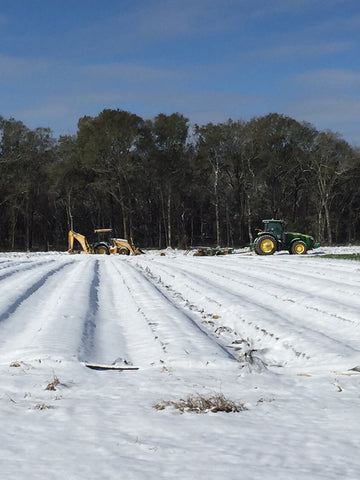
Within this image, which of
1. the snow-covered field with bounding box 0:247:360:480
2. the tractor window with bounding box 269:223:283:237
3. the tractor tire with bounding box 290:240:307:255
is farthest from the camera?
the tractor window with bounding box 269:223:283:237

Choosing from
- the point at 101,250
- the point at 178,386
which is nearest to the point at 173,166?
the point at 101,250

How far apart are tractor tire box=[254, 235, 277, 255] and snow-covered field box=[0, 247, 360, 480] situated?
15.5m

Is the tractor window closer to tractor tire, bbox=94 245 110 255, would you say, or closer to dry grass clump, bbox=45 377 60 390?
tractor tire, bbox=94 245 110 255

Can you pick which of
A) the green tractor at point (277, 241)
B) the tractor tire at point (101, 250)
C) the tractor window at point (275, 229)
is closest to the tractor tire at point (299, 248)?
the green tractor at point (277, 241)

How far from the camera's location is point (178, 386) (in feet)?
14.2

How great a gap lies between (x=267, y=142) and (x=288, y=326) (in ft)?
112

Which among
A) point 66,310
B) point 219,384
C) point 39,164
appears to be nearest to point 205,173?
point 39,164

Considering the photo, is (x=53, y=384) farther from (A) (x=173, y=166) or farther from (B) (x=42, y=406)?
(A) (x=173, y=166)

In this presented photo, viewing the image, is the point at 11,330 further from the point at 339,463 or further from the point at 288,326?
the point at 339,463

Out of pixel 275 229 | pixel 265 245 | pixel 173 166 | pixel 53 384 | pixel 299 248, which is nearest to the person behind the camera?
pixel 53 384

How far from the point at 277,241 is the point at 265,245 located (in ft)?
2.58

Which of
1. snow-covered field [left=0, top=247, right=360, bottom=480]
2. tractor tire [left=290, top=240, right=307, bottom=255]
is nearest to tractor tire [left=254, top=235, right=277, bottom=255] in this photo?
tractor tire [left=290, top=240, right=307, bottom=255]

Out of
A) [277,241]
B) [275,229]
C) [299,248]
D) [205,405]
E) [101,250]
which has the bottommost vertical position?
[205,405]

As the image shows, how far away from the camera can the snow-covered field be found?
9.32 ft
